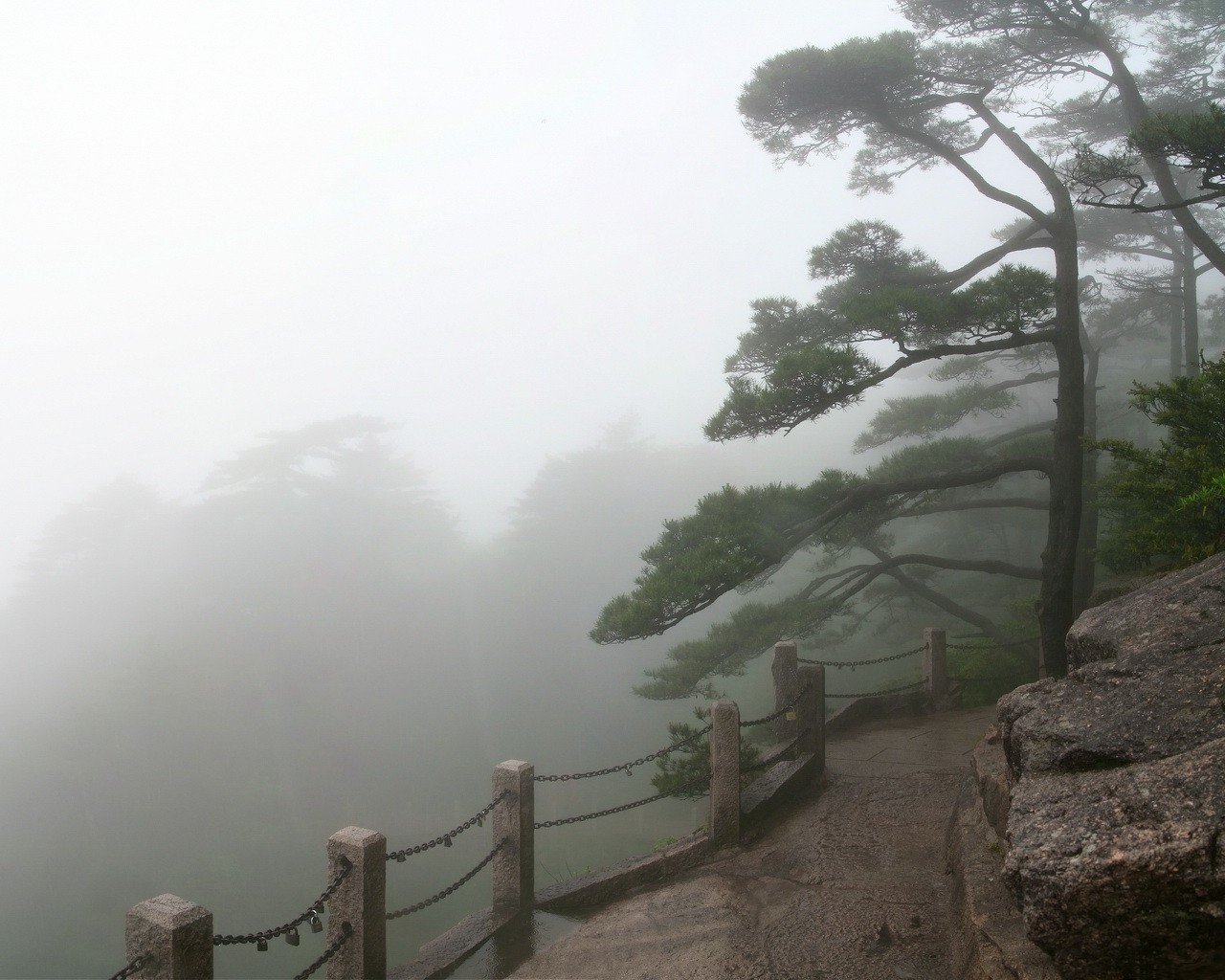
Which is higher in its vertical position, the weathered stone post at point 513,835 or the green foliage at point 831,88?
the green foliage at point 831,88

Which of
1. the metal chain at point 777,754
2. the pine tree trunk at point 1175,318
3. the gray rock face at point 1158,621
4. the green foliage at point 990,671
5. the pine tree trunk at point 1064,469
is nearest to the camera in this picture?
the gray rock face at point 1158,621

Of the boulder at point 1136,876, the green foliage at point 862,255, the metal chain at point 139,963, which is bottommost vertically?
the metal chain at point 139,963

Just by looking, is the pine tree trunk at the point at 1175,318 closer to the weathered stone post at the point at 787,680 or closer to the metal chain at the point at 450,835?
the weathered stone post at the point at 787,680

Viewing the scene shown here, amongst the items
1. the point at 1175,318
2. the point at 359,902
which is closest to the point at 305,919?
the point at 359,902

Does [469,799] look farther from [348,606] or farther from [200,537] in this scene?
[200,537]

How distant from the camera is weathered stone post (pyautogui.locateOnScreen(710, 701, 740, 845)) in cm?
549

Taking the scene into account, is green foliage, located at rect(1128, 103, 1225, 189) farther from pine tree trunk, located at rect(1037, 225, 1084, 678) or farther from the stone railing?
the stone railing

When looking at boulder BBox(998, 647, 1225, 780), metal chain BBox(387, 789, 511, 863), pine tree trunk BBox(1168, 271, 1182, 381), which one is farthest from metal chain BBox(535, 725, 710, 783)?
pine tree trunk BBox(1168, 271, 1182, 381)

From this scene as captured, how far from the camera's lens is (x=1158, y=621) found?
3387 millimetres

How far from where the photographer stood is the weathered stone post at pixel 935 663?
9.75 m

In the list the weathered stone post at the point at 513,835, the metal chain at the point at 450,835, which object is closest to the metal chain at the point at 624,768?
the weathered stone post at the point at 513,835

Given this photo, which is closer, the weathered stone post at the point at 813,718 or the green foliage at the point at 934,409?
the weathered stone post at the point at 813,718

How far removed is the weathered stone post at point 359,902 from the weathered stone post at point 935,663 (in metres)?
7.97

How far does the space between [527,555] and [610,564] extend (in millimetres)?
3693
